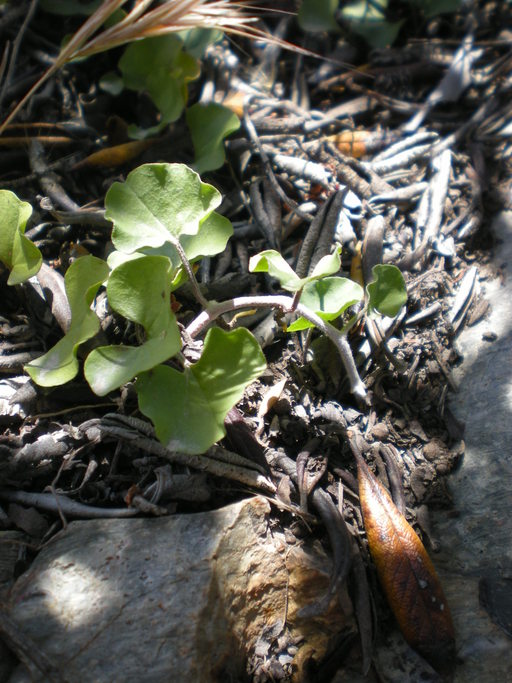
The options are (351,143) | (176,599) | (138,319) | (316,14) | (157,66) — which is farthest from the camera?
(316,14)

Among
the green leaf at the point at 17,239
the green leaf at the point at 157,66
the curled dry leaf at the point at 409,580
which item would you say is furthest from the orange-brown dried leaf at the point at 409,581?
the green leaf at the point at 157,66

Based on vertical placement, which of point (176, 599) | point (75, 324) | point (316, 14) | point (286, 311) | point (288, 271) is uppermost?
point (316, 14)

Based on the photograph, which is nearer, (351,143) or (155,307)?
(155,307)

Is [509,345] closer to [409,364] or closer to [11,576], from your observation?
[409,364]

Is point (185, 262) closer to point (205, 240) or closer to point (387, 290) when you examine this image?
point (205, 240)

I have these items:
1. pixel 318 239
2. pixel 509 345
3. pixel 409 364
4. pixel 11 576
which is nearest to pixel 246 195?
pixel 318 239

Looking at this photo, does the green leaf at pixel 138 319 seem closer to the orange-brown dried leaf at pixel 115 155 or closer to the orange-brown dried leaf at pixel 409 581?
the orange-brown dried leaf at pixel 409 581

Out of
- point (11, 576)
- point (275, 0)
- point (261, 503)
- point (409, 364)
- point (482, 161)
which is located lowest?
point (11, 576)

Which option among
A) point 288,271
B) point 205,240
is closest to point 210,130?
point 205,240
